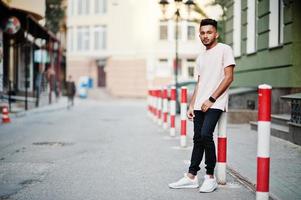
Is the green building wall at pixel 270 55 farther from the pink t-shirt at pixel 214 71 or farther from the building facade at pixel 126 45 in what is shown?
the building facade at pixel 126 45

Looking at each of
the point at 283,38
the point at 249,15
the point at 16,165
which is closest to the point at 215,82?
the point at 16,165

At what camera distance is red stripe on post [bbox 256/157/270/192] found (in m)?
5.31

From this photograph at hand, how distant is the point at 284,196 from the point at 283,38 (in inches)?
343

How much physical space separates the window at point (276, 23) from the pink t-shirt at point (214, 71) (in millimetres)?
8627

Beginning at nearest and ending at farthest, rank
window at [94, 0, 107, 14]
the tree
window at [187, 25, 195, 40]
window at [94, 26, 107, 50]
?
the tree → window at [187, 25, 195, 40] → window at [94, 0, 107, 14] → window at [94, 26, 107, 50]

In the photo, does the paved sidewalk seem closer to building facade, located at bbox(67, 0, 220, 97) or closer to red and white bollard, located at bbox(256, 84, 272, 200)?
red and white bollard, located at bbox(256, 84, 272, 200)

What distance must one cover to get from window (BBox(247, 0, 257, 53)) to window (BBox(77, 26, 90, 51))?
129ft

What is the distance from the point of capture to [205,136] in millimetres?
6266

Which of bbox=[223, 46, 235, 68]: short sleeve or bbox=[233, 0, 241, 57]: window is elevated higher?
bbox=[233, 0, 241, 57]: window

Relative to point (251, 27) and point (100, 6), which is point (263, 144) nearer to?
point (251, 27)

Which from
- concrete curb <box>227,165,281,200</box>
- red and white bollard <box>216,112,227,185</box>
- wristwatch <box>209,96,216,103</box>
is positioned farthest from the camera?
red and white bollard <box>216,112,227,185</box>

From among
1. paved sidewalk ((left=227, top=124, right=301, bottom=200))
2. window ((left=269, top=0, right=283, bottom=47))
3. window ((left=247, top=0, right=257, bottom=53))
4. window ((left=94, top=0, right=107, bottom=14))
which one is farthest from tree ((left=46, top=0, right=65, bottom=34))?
paved sidewalk ((left=227, top=124, right=301, bottom=200))

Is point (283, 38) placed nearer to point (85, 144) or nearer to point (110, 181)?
point (85, 144)

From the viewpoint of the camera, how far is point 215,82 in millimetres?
6305
